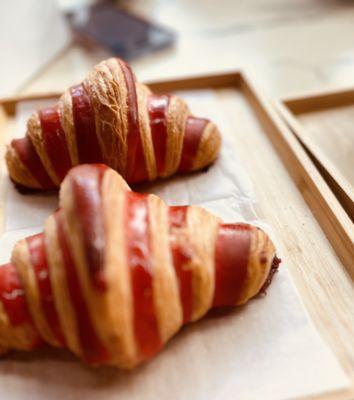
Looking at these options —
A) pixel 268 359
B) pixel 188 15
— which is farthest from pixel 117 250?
pixel 188 15

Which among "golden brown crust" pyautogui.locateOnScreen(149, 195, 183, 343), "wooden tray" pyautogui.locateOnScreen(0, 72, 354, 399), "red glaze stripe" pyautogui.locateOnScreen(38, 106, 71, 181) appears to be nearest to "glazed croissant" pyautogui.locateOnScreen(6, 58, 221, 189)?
"red glaze stripe" pyautogui.locateOnScreen(38, 106, 71, 181)

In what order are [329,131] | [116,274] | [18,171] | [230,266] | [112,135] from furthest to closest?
[329,131] < [18,171] < [112,135] < [230,266] < [116,274]

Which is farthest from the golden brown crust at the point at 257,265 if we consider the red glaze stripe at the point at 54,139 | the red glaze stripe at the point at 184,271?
the red glaze stripe at the point at 54,139

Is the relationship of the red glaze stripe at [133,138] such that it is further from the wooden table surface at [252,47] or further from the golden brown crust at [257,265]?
the wooden table surface at [252,47]

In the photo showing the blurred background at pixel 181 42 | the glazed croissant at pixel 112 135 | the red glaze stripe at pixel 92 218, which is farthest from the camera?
the blurred background at pixel 181 42

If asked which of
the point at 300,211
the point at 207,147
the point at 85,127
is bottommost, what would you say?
the point at 300,211

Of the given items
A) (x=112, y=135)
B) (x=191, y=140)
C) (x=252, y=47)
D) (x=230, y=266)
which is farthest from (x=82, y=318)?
(x=252, y=47)

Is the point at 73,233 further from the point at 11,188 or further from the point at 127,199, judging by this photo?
the point at 11,188

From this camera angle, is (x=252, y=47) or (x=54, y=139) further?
(x=252, y=47)

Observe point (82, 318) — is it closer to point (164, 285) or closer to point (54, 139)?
point (164, 285)
